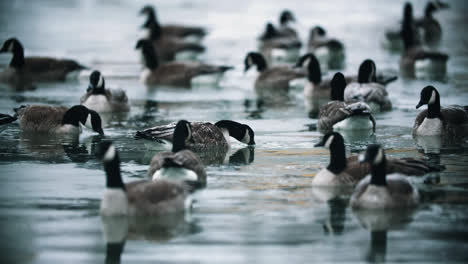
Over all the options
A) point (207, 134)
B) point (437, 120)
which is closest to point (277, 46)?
point (437, 120)

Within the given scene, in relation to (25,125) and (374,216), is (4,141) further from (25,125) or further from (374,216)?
(374,216)

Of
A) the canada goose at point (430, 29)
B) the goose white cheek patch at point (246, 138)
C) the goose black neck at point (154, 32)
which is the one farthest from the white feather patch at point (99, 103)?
the canada goose at point (430, 29)

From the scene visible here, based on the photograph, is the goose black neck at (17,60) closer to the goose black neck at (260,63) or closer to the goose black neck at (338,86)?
the goose black neck at (260,63)

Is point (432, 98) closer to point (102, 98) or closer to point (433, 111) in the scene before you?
point (433, 111)

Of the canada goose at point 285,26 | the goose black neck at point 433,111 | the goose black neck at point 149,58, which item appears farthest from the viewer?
the canada goose at point 285,26

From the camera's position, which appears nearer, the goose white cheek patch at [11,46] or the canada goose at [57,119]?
the canada goose at [57,119]

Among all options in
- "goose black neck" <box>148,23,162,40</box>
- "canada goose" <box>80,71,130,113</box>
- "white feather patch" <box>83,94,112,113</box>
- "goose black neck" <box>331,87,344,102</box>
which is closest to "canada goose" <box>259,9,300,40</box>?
"goose black neck" <box>148,23,162,40</box>

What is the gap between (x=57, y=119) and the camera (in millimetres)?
15281

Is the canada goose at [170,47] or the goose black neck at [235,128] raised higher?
the canada goose at [170,47]

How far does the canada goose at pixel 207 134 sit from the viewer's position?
1263cm

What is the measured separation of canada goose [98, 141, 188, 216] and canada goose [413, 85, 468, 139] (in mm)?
5817

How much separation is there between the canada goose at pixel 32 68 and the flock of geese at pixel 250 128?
0.03 m

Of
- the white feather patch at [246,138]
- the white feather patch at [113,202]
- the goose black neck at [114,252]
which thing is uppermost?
the white feather patch at [246,138]

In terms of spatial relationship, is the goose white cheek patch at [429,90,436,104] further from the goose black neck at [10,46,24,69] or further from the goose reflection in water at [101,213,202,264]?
the goose black neck at [10,46,24,69]
